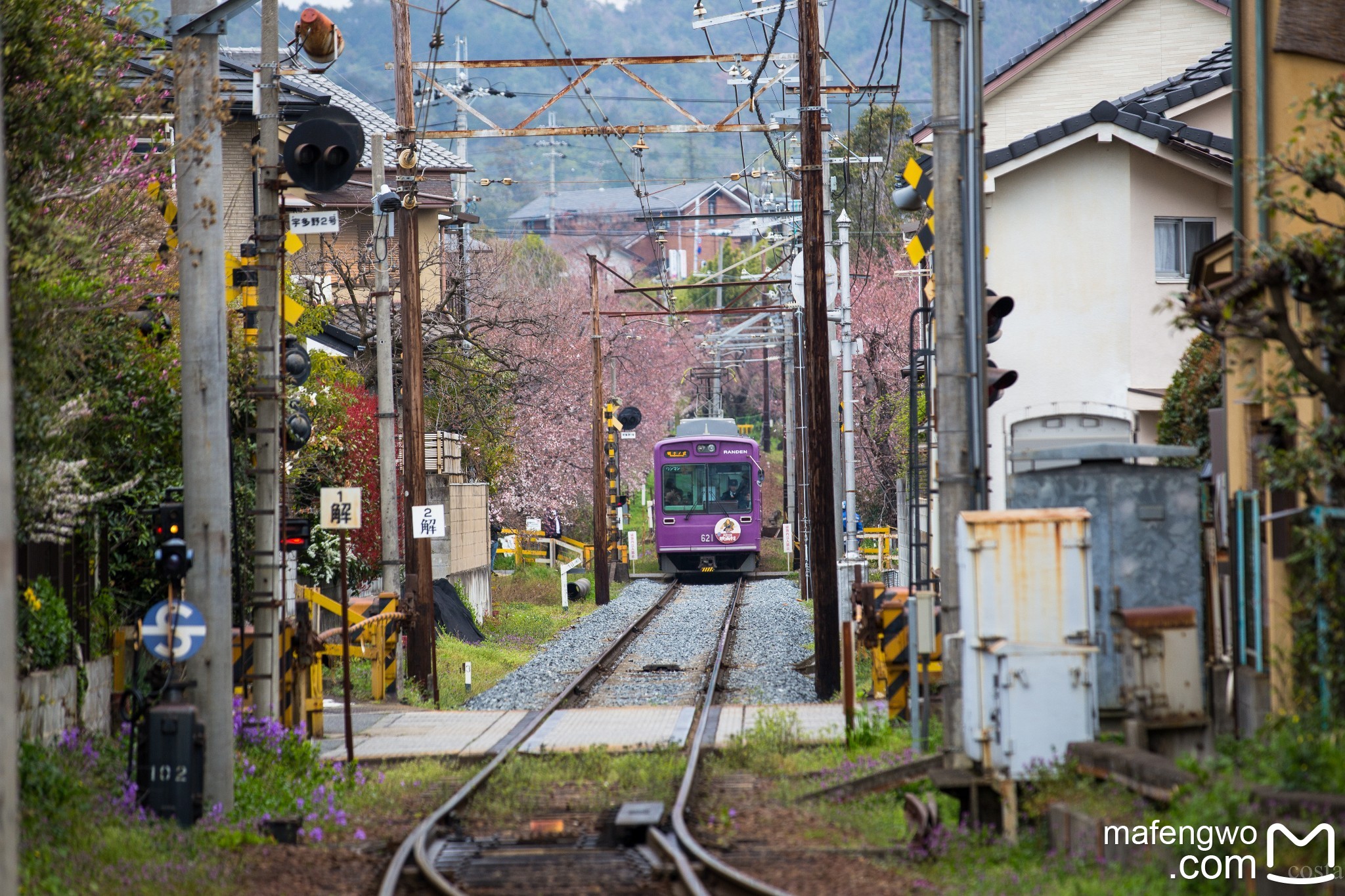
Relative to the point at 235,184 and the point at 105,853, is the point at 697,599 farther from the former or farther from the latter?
the point at 105,853

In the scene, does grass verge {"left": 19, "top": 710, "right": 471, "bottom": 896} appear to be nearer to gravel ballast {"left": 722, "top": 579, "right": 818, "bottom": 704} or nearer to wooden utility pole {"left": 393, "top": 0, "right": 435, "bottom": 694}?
wooden utility pole {"left": 393, "top": 0, "right": 435, "bottom": 694}

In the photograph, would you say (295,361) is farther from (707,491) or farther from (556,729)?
(707,491)

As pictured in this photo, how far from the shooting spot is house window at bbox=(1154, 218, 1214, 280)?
17.6 meters

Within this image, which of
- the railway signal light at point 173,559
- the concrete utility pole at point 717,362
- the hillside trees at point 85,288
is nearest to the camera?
the hillside trees at point 85,288

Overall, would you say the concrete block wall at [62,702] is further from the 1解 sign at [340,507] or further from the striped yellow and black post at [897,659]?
the striped yellow and black post at [897,659]

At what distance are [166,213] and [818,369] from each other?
6.57 meters

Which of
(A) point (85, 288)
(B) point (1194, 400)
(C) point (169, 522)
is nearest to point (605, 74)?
(B) point (1194, 400)

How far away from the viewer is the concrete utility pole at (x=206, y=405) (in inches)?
347

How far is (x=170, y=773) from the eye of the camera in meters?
8.45

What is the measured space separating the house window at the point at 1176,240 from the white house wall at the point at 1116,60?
5735 mm

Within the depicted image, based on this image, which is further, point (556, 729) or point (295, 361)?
point (556, 729)

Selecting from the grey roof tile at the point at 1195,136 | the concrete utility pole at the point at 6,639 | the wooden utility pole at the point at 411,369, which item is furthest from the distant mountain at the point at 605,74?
the concrete utility pole at the point at 6,639

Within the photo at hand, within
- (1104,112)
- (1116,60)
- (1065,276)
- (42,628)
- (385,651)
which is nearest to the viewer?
(42,628)

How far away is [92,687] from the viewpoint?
10.7 m
